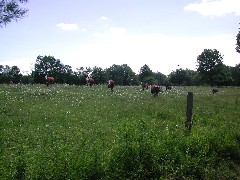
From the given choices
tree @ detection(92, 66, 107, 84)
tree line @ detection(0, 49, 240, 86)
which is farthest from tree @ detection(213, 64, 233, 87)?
tree @ detection(92, 66, 107, 84)

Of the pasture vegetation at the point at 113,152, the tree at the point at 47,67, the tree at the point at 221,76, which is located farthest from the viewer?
the tree at the point at 47,67

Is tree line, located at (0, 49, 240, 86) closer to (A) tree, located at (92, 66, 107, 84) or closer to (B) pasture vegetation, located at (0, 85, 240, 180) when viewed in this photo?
(A) tree, located at (92, 66, 107, 84)

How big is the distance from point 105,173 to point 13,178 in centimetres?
254

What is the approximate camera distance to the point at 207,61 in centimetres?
14088

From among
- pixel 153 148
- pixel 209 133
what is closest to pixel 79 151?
pixel 153 148

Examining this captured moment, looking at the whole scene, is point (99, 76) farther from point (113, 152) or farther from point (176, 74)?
point (113, 152)

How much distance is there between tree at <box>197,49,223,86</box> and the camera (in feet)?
455

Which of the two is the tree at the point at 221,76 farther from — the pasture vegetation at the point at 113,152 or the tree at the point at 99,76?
the pasture vegetation at the point at 113,152

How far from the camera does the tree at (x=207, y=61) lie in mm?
138750

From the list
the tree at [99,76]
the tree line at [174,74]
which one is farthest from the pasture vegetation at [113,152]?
the tree at [99,76]

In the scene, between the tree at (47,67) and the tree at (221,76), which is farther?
the tree at (47,67)

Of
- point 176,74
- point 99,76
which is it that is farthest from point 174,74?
point 99,76

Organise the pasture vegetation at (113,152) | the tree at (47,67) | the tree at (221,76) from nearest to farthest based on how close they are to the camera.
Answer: the pasture vegetation at (113,152) → the tree at (221,76) → the tree at (47,67)

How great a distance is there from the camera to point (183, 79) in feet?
471
